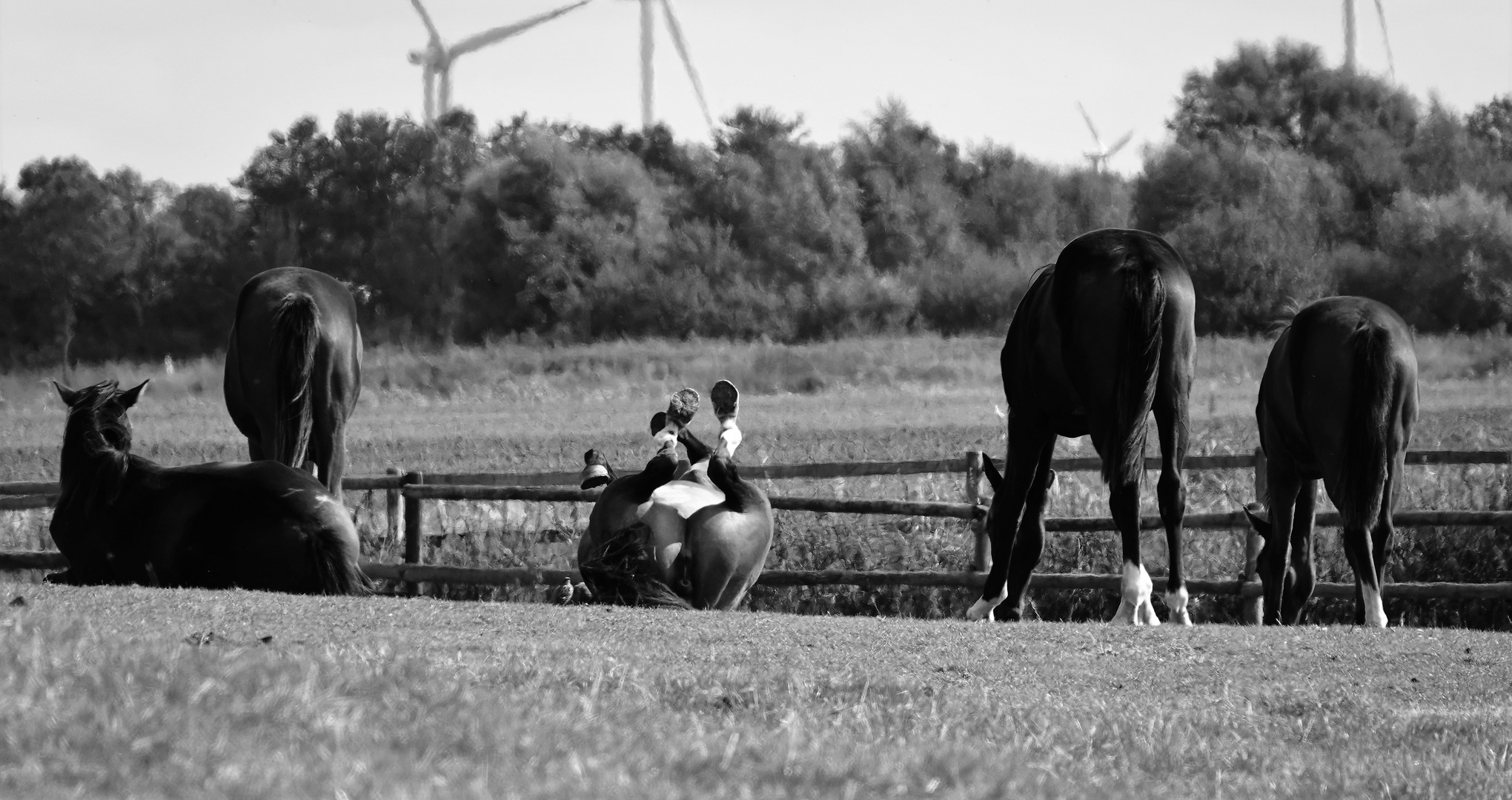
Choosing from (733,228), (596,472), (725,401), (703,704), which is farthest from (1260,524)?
(733,228)

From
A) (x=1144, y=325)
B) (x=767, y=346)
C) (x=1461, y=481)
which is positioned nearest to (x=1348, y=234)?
(x=767, y=346)

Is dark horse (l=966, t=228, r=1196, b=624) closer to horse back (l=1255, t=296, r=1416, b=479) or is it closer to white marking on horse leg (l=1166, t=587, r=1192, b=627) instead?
white marking on horse leg (l=1166, t=587, r=1192, b=627)

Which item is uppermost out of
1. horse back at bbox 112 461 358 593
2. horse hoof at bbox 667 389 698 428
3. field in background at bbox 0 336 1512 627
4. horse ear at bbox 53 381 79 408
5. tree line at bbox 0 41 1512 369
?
tree line at bbox 0 41 1512 369

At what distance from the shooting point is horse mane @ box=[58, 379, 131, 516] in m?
9.29

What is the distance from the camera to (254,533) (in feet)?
30.2

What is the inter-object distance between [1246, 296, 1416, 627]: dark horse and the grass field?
0.98 metres

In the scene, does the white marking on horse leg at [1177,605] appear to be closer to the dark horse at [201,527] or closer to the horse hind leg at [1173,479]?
the horse hind leg at [1173,479]

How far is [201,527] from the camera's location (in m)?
9.22

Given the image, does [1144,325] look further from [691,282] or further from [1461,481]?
[691,282]

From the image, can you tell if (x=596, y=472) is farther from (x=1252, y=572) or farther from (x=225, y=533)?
(x=1252, y=572)

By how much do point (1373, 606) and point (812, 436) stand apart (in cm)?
1613

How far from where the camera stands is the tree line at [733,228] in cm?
5419

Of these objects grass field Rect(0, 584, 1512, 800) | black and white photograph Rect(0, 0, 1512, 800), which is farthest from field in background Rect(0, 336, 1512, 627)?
grass field Rect(0, 584, 1512, 800)

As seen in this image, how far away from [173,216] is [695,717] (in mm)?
76814
